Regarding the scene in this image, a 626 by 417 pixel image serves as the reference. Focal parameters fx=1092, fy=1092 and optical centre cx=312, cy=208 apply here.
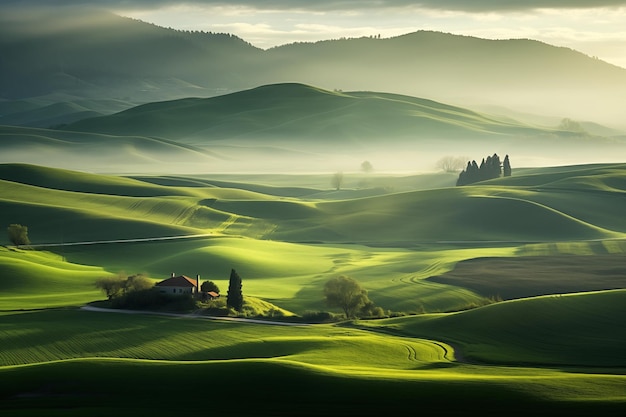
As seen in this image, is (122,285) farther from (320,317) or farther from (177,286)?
(320,317)

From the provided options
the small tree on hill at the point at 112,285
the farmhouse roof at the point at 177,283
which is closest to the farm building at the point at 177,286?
the farmhouse roof at the point at 177,283

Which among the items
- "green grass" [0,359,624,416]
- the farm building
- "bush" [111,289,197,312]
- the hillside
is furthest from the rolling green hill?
"green grass" [0,359,624,416]

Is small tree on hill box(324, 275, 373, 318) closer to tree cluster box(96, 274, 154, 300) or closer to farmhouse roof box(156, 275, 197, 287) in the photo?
farmhouse roof box(156, 275, 197, 287)

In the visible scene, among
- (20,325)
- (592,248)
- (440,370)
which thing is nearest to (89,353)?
(20,325)

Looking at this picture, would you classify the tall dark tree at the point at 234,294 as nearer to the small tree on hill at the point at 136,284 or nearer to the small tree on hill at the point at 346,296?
the small tree on hill at the point at 136,284

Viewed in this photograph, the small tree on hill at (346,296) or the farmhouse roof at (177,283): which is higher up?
the farmhouse roof at (177,283)

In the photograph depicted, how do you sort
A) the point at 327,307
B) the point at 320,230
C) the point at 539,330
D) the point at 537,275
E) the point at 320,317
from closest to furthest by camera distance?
the point at 539,330 < the point at 320,317 < the point at 327,307 < the point at 537,275 < the point at 320,230

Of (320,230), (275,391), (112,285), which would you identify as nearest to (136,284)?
(112,285)
